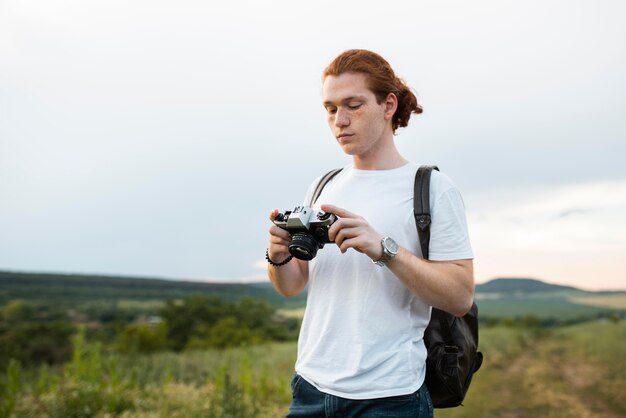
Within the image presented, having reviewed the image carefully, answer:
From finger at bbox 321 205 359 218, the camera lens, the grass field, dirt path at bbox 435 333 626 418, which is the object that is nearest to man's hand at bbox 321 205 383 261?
finger at bbox 321 205 359 218

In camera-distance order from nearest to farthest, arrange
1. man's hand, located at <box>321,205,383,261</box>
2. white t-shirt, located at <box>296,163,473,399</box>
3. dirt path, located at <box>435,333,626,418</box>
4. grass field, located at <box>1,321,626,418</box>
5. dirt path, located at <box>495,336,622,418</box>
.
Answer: man's hand, located at <box>321,205,383,261</box>, white t-shirt, located at <box>296,163,473,399</box>, grass field, located at <box>1,321,626,418</box>, dirt path, located at <box>435,333,626,418</box>, dirt path, located at <box>495,336,622,418</box>

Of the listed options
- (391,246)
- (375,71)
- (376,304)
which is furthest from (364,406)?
(375,71)

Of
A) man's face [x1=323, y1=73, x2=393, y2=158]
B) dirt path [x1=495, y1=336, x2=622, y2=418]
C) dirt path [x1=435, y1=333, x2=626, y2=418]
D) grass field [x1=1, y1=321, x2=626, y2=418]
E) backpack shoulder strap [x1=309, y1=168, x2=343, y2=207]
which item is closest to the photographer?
man's face [x1=323, y1=73, x2=393, y2=158]

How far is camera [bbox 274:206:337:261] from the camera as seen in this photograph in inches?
75.2

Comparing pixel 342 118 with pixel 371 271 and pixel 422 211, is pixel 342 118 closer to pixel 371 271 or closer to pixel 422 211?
pixel 422 211

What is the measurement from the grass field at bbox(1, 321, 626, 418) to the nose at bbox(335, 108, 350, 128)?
12.6 ft

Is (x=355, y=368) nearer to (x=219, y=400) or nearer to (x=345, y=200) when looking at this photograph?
(x=345, y=200)

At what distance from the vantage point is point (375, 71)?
2.07 meters

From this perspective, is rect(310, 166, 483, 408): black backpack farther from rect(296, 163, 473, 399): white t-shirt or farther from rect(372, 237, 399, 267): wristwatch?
rect(372, 237, 399, 267): wristwatch

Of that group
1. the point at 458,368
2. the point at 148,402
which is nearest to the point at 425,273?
the point at 458,368

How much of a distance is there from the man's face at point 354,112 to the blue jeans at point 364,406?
0.90 meters

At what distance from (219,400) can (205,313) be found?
8.19m

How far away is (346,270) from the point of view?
79.3 inches

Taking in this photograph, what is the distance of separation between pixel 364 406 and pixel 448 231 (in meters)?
0.66
